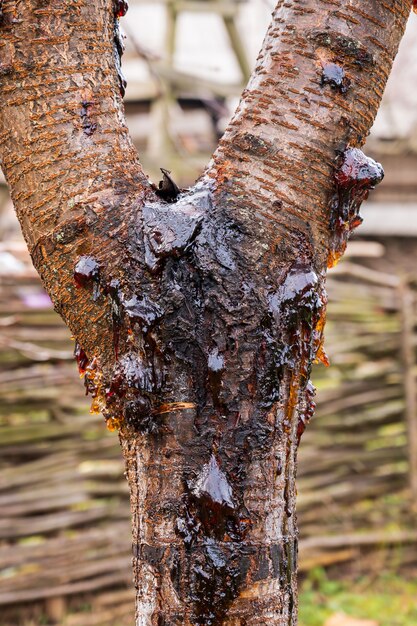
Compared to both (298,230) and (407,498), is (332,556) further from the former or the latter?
(298,230)

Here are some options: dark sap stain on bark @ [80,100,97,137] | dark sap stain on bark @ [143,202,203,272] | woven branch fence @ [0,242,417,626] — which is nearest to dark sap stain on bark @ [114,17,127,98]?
dark sap stain on bark @ [80,100,97,137]

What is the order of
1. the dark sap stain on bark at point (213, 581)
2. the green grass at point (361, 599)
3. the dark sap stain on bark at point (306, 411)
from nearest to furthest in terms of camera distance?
the dark sap stain on bark at point (213, 581) → the dark sap stain on bark at point (306, 411) → the green grass at point (361, 599)

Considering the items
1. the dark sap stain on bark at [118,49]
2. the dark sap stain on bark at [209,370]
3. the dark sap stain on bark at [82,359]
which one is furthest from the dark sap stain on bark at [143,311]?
the dark sap stain on bark at [118,49]

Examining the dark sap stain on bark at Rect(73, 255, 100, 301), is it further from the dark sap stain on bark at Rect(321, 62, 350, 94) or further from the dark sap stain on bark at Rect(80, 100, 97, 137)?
the dark sap stain on bark at Rect(321, 62, 350, 94)

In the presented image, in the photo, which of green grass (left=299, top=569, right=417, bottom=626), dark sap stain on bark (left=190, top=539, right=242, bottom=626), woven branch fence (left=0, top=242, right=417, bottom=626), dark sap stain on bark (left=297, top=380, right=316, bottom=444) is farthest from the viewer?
green grass (left=299, top=569, right=417, bottom=626)

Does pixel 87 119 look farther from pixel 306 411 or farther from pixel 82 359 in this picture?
pixel 306 411

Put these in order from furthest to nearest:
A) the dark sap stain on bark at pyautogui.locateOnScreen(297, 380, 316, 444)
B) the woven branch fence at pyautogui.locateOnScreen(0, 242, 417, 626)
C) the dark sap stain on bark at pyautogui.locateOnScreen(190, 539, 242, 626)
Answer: the woven branch fence at pyautogui.locateOnScreen(0, 242, 417, 626), the dark sap stain on bark at pyautogui.locateOnScreen(297, 380, 316, 444), the dark sap stain on bark at pyautogui.locateOnScreen(190, 539, 242, 626)

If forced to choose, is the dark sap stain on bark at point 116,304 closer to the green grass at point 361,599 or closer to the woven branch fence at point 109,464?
the woven branch fence at point 109,464
